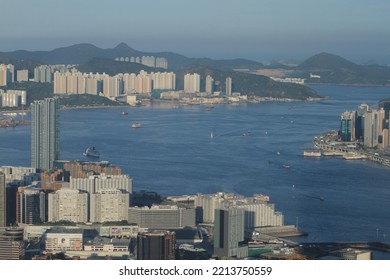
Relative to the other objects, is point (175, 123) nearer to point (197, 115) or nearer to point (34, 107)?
point (197, 115)

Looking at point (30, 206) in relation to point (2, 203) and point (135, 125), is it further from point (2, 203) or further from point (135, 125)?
point (135, 125)

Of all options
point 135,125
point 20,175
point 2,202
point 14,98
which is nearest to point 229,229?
point 2,202

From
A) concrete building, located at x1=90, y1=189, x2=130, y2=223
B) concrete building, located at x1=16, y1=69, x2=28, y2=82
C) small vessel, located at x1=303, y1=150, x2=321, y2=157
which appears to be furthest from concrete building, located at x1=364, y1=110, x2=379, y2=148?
concrete building, located at x1=16, y1=69, x2=28, y2=82

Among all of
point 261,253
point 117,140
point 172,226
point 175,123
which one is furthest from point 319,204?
point 175,123

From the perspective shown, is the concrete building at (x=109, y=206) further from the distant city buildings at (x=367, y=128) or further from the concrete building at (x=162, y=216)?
the distant city buildings at (x=367, y=128)

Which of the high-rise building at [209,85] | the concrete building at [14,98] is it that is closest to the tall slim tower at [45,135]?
the concrete building at [14,98]

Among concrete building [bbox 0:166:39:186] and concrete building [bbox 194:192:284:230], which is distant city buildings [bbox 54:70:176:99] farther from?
concrete building [bbox 194:192:284:230]
